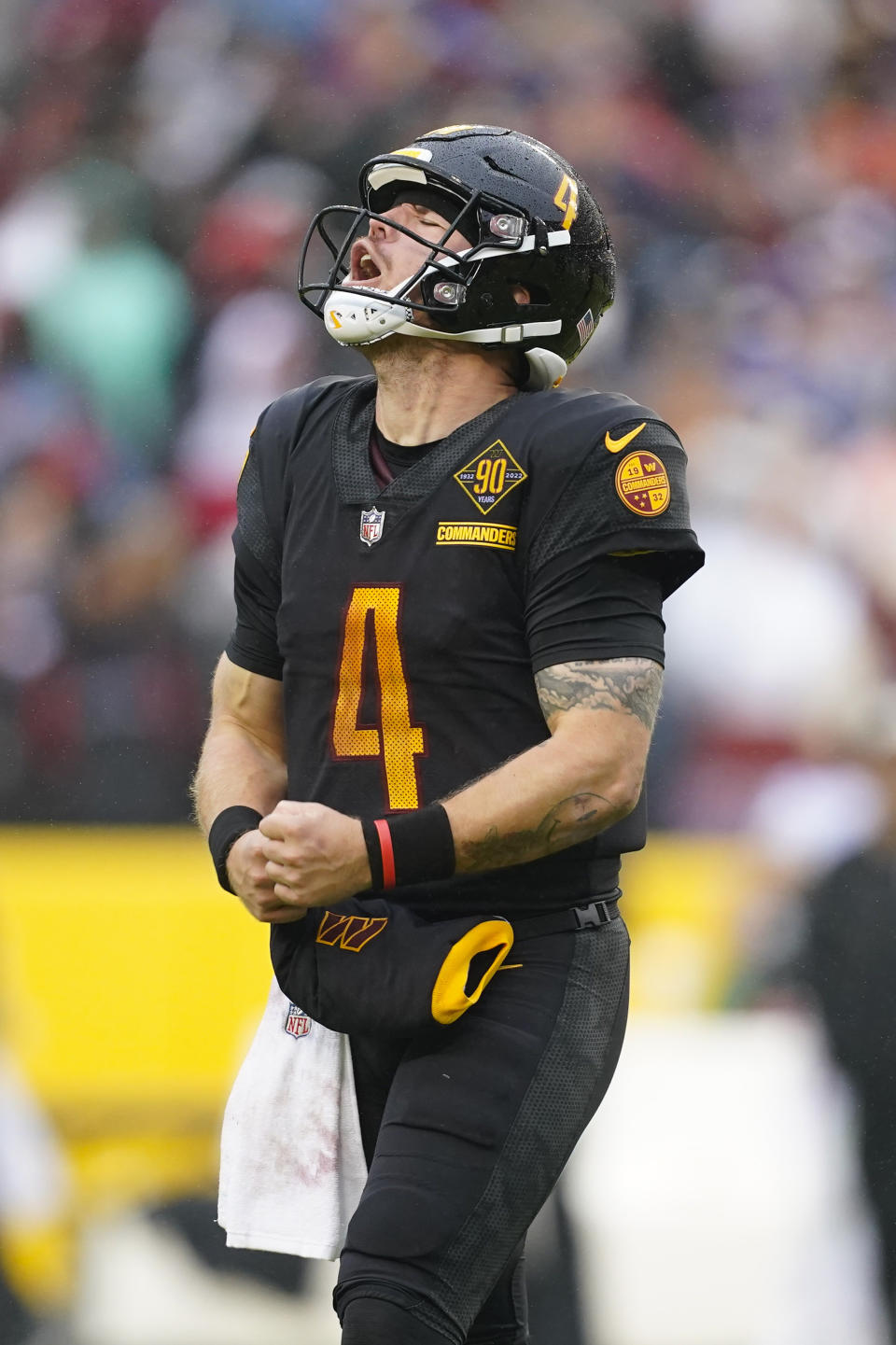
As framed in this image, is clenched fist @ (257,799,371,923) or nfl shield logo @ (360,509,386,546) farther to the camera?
nfl shield logo @ (360,509,386,546)

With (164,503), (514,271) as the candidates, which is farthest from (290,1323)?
(514,271)

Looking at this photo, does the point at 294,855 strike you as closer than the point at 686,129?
Yes

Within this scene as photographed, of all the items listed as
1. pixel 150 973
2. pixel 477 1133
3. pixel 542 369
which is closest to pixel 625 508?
pixel 542 369

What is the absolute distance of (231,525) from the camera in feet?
11.3

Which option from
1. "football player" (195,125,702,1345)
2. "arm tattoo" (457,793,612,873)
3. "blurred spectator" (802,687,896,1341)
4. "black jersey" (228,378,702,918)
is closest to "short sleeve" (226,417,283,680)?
"football player" (195,125,702,1345)

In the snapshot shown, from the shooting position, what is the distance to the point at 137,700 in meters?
3.44

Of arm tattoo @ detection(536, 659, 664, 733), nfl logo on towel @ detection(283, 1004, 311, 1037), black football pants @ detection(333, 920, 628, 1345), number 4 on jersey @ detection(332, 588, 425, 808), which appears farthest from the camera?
nfl logo on towel @ detection(283, 1004, 311, 1037)

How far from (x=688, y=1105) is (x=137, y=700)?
1.42 meters

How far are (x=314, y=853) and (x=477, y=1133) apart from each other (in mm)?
366

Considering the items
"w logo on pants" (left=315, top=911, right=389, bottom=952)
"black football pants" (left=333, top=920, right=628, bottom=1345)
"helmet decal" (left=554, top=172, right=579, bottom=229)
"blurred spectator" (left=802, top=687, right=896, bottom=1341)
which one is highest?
"helmet decal" (left=554, top=172, right=579, bottom=229)

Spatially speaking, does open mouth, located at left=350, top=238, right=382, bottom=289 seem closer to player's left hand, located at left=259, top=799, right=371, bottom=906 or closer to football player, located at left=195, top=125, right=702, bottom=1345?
football player, located at left=195, top=125, right=702, bottom=1345

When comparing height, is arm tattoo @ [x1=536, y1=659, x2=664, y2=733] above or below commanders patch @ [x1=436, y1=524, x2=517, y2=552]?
below

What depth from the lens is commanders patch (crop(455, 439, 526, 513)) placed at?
1880mm

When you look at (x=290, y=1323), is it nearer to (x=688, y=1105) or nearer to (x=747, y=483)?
(x=688, y=1105)
